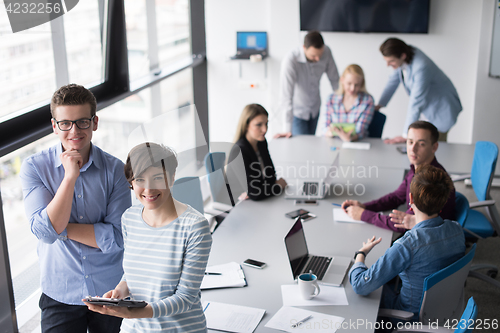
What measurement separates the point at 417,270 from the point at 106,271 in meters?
1.39

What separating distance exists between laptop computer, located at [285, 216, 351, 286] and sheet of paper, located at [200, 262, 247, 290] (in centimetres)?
26

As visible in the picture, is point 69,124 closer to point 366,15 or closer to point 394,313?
point 394,313

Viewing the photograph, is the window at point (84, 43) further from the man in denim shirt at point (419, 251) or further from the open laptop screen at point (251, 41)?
the open laptop screen at point (251, 41)

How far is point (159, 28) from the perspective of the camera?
16.5 ft

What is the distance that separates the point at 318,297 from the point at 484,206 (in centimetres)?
182

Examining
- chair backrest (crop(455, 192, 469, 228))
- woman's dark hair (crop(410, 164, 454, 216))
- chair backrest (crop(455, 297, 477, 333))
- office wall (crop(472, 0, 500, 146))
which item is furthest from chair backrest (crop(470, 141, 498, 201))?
office wall (crop(472, 0, 500, 146))

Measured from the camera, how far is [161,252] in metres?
1.56

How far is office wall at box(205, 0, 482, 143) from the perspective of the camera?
5527mm

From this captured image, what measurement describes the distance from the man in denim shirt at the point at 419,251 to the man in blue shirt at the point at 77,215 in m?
1.09

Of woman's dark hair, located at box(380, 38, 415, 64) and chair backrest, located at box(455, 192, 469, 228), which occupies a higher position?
woman's dark hair, located at box(380, 38, 415, 64)

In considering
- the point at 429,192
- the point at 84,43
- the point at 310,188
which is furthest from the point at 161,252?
the point at 84,43

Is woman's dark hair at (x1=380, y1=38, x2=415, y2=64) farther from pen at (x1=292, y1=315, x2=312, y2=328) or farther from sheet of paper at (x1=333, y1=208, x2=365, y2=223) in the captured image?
pen at (x1=292, y1=315, x2=312, y2=328)

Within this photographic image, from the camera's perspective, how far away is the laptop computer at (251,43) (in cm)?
601

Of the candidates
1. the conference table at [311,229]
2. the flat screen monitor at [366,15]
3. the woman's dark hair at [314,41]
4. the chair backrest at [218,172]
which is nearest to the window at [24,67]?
the chair backrest at [218,172]
